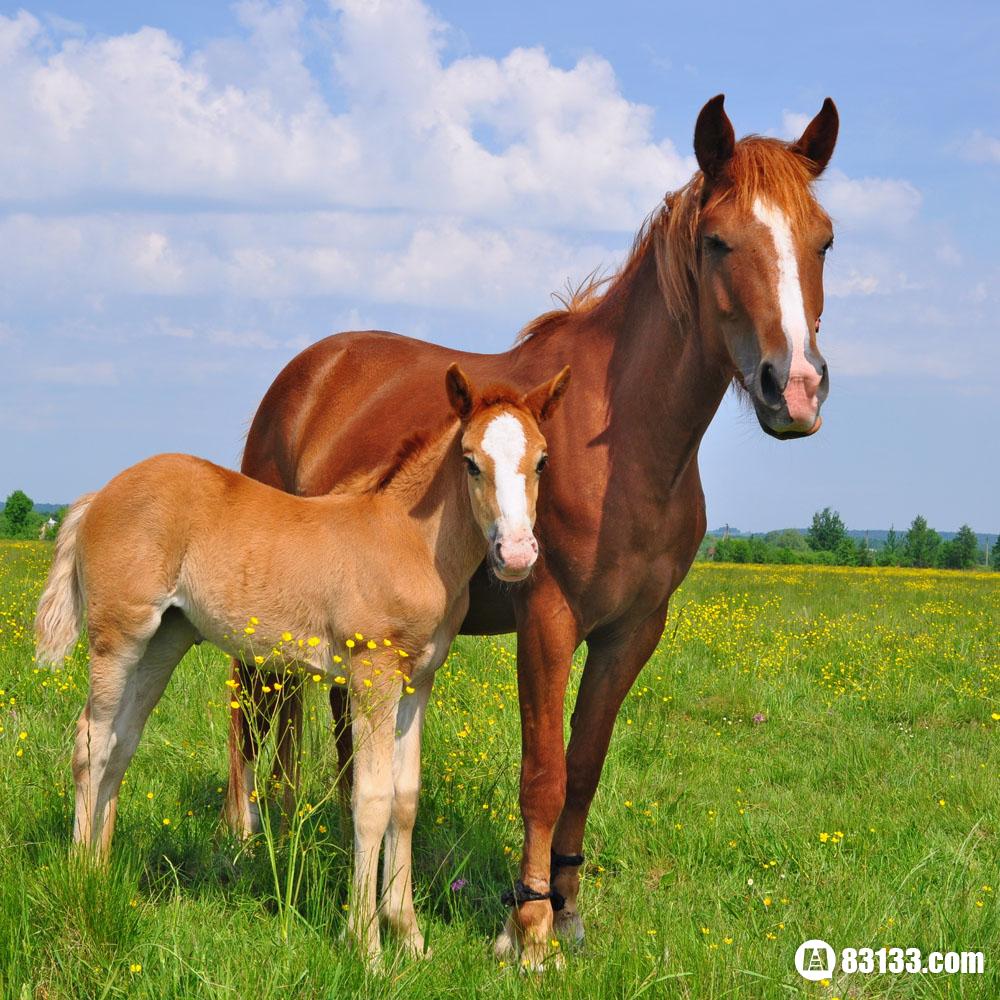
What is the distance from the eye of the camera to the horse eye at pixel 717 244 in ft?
11.3

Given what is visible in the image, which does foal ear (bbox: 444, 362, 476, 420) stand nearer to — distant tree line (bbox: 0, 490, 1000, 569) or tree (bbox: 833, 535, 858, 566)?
distant tree line (bbox: 0, 490, 1000, 569)

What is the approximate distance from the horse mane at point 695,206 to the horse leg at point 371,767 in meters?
1.82

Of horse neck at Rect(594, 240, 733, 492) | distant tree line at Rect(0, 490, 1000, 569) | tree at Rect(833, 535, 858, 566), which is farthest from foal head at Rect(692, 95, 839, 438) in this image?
tree at Rect(833, 535, 858, 566)

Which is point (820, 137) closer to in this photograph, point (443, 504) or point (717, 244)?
point (717, 244)

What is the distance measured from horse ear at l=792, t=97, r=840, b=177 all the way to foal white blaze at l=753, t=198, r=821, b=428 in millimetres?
511

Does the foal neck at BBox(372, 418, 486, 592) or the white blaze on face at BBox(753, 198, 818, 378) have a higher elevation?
the white blaze on face at BBox(753, 198, 818, 378)

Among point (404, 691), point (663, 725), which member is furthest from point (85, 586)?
point (663, 725)

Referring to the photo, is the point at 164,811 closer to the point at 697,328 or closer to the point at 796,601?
the point at 697,328

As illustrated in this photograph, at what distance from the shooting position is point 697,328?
3.74 m

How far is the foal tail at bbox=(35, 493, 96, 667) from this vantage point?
4211 millimetres

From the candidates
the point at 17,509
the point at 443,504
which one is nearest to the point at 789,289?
the point at 443,504

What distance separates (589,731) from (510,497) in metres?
1.25

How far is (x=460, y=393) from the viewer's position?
147 inches

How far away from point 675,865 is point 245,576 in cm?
258
